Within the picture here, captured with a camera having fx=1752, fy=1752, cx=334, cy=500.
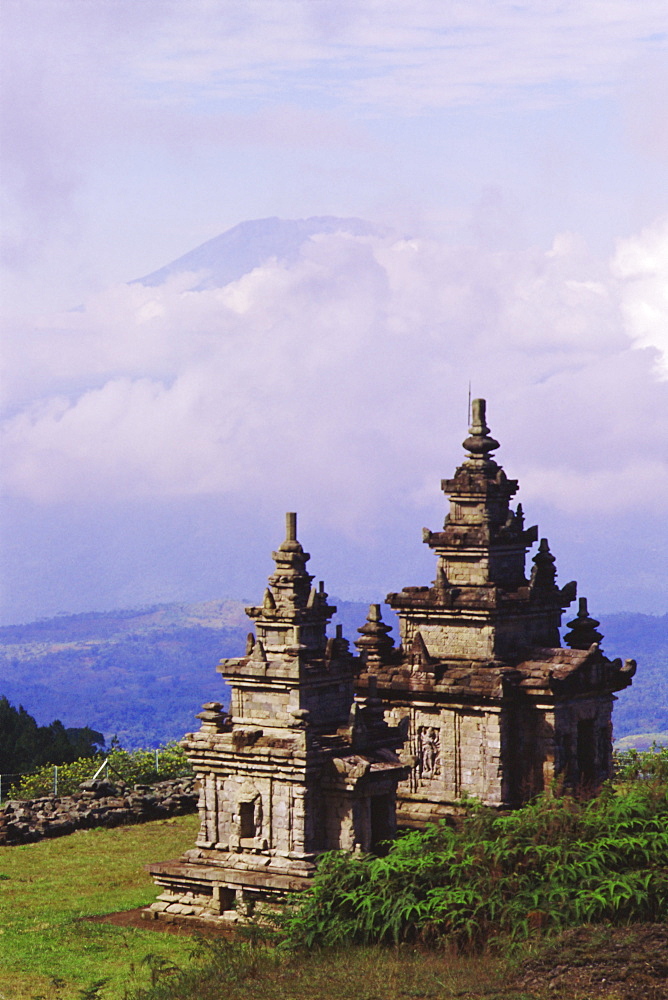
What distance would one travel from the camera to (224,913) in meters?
31.5

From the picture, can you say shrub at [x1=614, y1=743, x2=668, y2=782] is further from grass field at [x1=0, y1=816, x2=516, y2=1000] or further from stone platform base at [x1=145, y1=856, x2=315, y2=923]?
grass field at [x1=0, y1=816, x2=516, y2=1000]

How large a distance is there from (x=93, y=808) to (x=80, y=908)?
351 inches

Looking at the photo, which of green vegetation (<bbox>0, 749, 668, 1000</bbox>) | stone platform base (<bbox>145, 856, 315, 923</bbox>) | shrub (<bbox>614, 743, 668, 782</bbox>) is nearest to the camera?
green vegetation (<bbox>0, 749, 668, 1000</bbox>)

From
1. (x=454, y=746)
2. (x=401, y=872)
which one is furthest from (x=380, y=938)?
(x=454, y=746)

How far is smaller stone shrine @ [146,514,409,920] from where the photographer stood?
3127cm

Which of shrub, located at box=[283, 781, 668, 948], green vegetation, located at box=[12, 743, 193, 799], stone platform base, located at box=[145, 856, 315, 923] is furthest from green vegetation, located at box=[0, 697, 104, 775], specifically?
shrub, located at box=[283, 781, 668, 948]

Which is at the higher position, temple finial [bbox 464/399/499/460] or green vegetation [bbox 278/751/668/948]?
temple finial [bbox 464/399/499/460]

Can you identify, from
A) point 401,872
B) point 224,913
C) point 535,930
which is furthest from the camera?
point 224,913

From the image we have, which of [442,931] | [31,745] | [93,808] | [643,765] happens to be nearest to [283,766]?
[442,931]

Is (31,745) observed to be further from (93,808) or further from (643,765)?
(643,765)

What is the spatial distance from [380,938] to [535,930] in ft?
8.38

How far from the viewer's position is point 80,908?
33656mm

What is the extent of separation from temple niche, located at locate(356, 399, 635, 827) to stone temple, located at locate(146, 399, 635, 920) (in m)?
0.04

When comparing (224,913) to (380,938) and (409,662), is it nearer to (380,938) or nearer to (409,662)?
(380,938)
